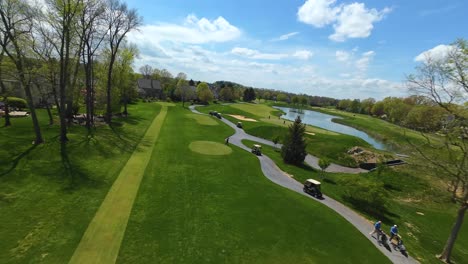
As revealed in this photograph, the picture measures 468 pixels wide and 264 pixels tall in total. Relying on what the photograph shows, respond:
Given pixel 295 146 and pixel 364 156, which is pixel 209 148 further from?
pixel 364 156

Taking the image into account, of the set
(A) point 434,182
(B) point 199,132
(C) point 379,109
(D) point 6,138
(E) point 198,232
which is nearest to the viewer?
(E) point 198,232

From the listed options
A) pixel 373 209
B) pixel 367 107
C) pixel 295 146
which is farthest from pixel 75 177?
Result: pixel 367 107

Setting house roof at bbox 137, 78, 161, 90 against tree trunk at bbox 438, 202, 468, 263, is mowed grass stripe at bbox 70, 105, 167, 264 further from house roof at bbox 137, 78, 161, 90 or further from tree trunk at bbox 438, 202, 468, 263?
house roof at bbox 137, 78, 161, 90

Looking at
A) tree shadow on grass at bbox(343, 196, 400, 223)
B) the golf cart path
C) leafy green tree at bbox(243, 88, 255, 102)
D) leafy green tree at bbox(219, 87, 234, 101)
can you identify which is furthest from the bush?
leafy green tree at bbox(243, 88, 255, 102)

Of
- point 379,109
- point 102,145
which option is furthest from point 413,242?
point 379,109

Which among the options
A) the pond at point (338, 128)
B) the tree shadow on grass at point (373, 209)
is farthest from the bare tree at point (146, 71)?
the tree shadow on grass at point (373, 209)

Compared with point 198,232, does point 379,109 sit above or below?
above

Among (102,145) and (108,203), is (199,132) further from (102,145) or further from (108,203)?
(108,203)
